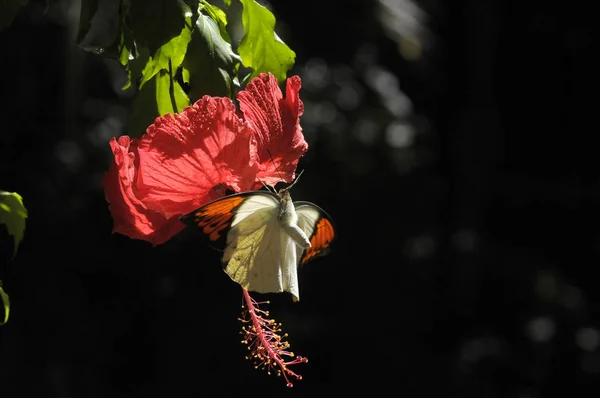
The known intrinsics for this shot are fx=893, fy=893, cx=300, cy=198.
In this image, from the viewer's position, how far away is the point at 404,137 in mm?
4895

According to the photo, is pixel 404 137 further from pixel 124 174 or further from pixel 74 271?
pixel 124 174

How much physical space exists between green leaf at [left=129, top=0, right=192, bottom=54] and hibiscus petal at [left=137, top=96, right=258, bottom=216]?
7 cm

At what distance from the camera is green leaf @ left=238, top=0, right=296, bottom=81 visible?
1058mm

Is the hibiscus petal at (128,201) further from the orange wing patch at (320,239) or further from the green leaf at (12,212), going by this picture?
the green leaf at (12,212)

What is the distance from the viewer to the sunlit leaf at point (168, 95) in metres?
1.00

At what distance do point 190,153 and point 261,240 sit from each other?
0.12 m

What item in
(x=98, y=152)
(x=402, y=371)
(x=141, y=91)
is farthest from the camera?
(x=402, y=371)

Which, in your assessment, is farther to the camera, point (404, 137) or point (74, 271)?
point (404, 137)

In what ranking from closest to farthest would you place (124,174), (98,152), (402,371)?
(124,174), (98,152), (402,371)

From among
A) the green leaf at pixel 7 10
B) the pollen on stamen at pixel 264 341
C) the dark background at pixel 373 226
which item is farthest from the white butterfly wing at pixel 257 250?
the dark background at pixel 373 226

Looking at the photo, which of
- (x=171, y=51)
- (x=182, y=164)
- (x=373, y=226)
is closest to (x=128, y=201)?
(x=182, y=164)

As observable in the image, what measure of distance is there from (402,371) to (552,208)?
127cm

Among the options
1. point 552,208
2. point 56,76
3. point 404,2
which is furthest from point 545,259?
point 56,76

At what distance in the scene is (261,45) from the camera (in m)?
1.06
